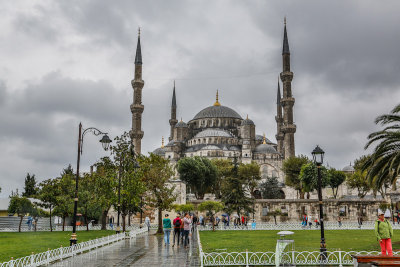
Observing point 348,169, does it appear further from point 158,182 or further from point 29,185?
point 158,182

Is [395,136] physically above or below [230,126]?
below

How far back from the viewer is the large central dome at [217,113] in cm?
7938

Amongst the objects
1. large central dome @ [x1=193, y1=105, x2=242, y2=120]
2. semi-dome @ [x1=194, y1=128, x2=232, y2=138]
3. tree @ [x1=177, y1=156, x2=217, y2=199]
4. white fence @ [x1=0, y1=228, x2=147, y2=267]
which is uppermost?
large central dome @ [x1=193, y1=105, x2=242, y2=120]

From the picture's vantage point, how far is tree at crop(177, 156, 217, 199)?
155ft

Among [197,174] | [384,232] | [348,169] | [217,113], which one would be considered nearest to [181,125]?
[217,113]

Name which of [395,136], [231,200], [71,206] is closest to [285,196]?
[231,200]

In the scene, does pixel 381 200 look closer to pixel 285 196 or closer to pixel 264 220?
pixel 264 220

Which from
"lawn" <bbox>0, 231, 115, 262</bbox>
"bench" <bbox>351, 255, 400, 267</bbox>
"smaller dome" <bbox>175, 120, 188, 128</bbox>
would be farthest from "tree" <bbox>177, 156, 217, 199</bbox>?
"bench" <bbox>351, 255, 400, 267</bbox>

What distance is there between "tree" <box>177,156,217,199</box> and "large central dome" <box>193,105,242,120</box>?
31066 millimetres

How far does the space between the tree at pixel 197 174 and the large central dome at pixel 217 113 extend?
31.1 m

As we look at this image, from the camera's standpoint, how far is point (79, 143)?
13.5 metres

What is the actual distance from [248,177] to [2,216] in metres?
30.7

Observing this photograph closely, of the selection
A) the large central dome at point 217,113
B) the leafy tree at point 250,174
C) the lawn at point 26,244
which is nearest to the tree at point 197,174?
the leafy tree at point 250,174

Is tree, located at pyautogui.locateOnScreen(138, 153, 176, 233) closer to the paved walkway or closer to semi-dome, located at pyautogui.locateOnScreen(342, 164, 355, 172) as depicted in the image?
the paved walkway
